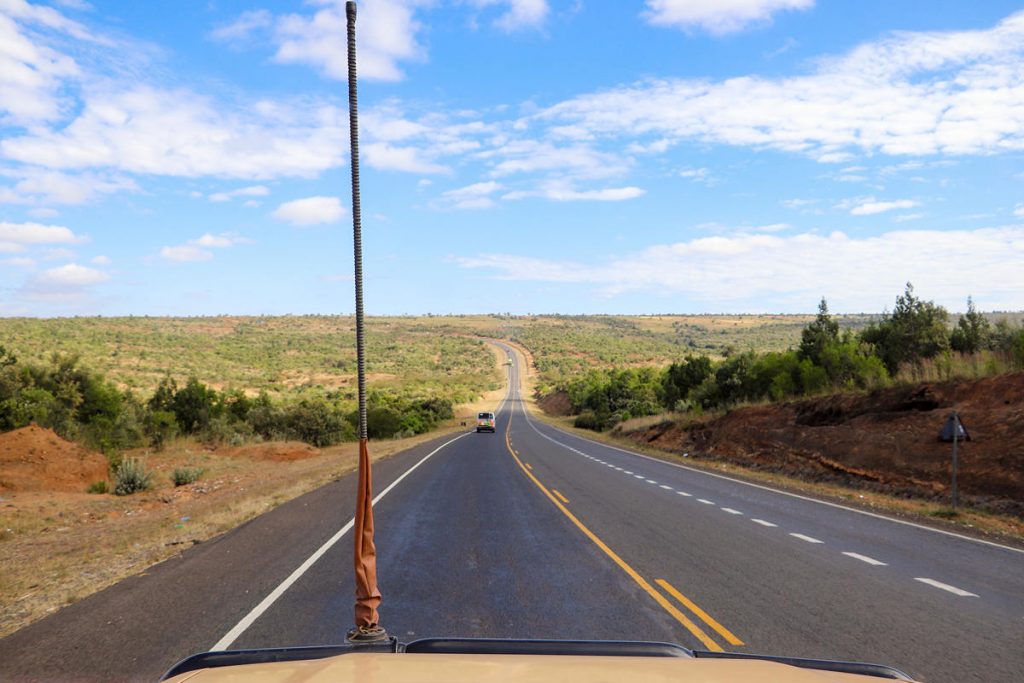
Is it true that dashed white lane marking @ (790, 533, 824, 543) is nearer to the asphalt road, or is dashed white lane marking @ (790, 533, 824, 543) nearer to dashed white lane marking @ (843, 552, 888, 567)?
the asphalt road

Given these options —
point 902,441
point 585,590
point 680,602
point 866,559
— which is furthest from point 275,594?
point 902,441

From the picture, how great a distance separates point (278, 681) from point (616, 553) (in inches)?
317

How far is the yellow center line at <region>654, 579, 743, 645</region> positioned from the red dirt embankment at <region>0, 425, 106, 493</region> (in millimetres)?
19768

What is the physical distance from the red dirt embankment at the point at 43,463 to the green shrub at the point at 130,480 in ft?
4.06

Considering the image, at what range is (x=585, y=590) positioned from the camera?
320 inches

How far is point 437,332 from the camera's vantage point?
178 metres

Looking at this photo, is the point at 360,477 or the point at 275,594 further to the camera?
the point at 275,594

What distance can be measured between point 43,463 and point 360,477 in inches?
838

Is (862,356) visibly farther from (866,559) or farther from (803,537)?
(866,559)

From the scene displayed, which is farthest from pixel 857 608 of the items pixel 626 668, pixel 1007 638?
pixel 626 668

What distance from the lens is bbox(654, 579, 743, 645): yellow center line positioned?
6.36 m

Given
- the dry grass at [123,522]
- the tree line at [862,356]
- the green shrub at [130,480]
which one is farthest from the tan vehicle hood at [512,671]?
the green shrub at [130,480]

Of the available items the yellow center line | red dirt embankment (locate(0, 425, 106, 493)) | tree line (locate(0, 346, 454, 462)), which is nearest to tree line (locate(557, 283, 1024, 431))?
the yellow center line

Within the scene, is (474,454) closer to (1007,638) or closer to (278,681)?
(1007,638)
